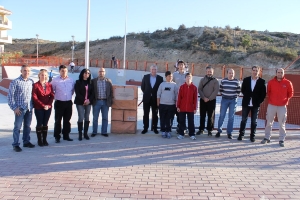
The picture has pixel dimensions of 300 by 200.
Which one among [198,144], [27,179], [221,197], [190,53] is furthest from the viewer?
[190,53]

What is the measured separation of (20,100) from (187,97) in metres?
3.75

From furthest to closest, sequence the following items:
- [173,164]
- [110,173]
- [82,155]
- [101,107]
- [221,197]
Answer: [101,107] < [82,155] < [173,164] < [110,173] < [221,197]

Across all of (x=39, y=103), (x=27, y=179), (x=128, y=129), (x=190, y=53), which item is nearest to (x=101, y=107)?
(x=128, y=129)

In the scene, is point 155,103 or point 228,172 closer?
point 228,172

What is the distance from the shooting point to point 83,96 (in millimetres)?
7281

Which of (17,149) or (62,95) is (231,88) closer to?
(62,95)

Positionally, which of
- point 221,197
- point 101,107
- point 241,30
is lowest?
point 221,197

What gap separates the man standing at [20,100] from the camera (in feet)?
20.5

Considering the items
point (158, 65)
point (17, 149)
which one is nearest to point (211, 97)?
point (17, 149)

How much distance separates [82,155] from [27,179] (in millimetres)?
1473

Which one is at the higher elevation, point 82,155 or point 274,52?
point 274,52

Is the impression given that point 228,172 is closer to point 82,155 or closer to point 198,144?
point 198,144

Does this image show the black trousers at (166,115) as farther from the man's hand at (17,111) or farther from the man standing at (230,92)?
the man's hand at (17,111)

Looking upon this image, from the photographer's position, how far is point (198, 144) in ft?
23.7
